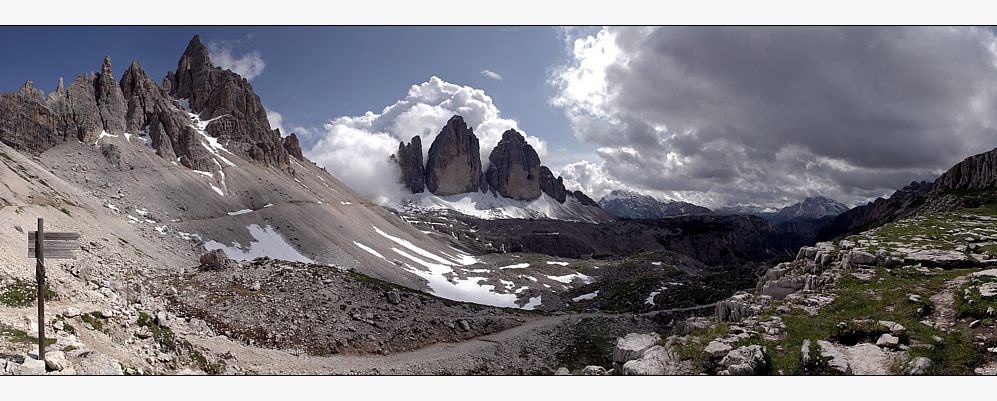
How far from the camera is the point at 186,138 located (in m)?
110

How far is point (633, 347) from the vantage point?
1845 cm

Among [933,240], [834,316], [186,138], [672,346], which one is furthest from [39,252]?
[186,138]

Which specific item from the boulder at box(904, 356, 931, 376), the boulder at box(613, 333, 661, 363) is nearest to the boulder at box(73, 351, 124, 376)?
the boulder at box(613, 333, 661, 363)

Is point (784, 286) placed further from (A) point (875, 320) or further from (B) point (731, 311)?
(A) point (875, 320)

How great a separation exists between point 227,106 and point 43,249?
516 ft

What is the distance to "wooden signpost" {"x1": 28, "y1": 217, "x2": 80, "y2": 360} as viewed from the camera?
46.0 ft

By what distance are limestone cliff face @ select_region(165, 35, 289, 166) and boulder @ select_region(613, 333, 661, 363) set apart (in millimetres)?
133248

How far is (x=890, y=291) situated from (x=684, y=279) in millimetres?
64509

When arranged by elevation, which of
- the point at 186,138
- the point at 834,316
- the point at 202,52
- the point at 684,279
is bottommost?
the point at 684,279

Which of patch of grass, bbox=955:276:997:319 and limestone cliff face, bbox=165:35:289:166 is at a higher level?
limestone cliff face, bbox=165:35:289:166

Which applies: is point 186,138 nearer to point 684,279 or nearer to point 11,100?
point 11,100

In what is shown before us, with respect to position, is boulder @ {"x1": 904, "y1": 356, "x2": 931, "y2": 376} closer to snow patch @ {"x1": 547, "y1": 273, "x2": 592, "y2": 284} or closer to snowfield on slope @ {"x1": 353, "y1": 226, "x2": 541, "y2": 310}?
snowfield on slope @ {"x1": 353, "y1": 226, "x2": 541, "y2": 310}

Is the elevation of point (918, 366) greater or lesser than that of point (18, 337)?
lesser

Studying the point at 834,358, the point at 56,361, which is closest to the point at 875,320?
the point at 834,358
